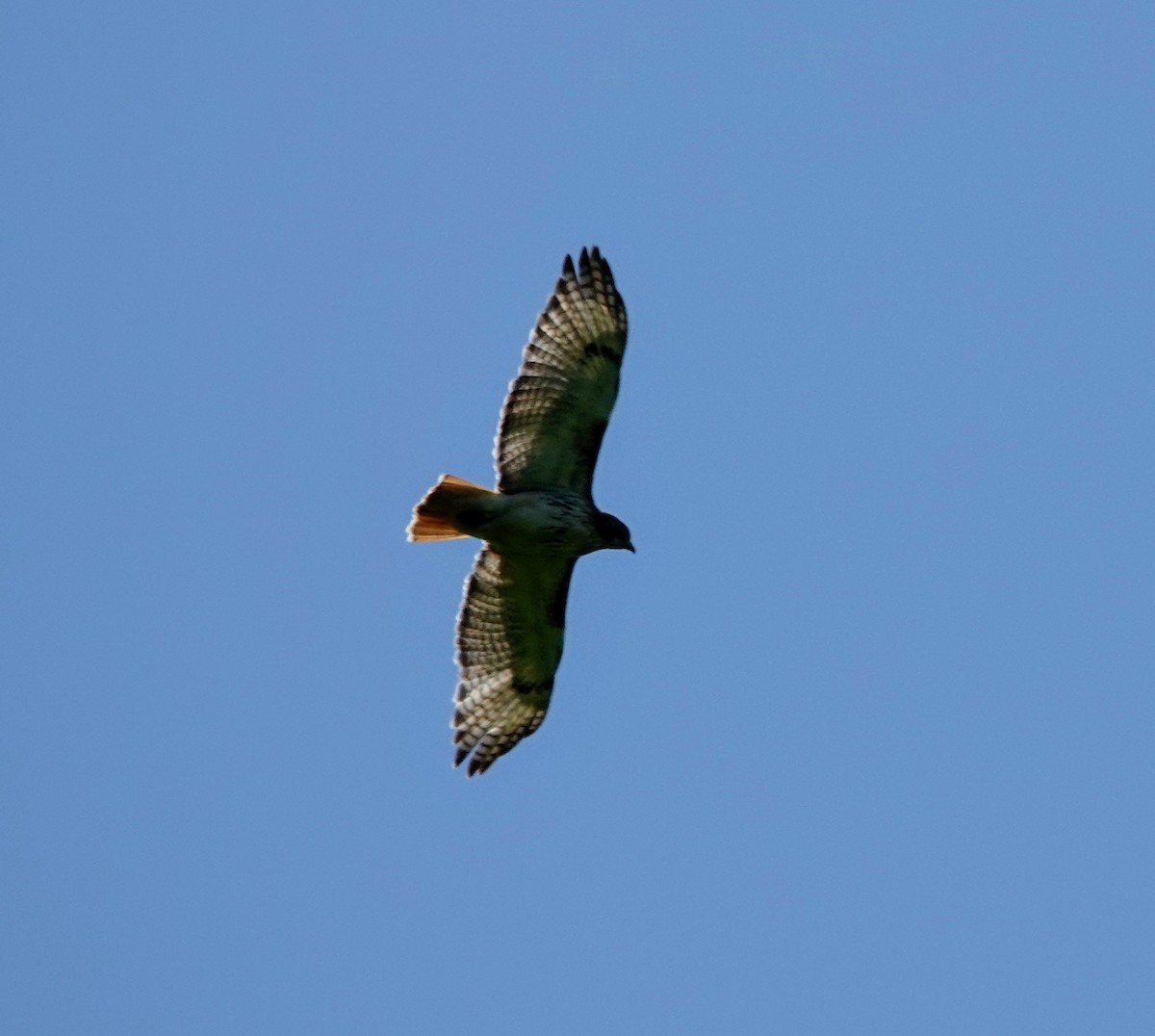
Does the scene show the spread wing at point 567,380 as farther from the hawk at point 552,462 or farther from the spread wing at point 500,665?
the spread wing at point 500,665

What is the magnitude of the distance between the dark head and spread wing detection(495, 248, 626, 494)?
1.35 ft

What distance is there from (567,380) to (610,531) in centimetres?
106

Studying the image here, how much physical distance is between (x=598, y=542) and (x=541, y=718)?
5.43ft

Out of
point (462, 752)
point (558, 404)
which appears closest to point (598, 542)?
point (558, 404)

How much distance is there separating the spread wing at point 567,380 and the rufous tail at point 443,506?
1.01 ft

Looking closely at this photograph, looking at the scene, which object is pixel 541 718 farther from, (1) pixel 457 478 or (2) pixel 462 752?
(1) pixel 457 478

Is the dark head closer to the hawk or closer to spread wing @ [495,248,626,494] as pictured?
the hawk

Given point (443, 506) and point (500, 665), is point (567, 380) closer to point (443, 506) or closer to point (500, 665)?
point (443, 506)

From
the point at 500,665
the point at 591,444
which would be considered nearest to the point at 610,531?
the point at 591,444

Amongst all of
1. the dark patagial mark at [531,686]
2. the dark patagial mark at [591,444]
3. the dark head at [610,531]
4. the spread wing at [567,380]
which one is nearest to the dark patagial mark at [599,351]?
the spread wing at [567,380]

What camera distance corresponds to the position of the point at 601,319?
13.8 m

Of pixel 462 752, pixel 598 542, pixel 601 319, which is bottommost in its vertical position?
pixel 462 752

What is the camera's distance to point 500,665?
15102 millimetres

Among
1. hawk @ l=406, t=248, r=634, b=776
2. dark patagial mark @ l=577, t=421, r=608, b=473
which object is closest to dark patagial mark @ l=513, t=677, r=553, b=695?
hawk @ l=406, t=248, r=634, b=776
